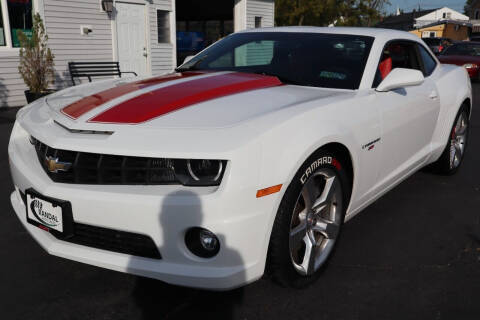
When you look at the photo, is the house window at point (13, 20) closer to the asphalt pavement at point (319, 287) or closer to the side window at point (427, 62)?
the asphalt pavement at point (319, 287)

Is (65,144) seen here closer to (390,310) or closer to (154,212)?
(154,212)

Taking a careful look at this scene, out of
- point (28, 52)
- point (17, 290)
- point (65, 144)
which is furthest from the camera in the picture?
point (28, 52)

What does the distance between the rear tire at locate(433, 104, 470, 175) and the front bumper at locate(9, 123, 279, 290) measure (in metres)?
3.15

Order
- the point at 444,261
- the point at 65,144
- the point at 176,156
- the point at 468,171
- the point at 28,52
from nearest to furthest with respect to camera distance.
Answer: the point at 176,156, the point at 65,144, the point at 444,261, the point at 468,171, the point at 28,52

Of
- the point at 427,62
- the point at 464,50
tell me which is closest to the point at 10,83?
the point at 427,62

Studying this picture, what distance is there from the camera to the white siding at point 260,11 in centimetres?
1605

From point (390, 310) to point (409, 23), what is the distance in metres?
74.3

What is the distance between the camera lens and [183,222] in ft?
6.84

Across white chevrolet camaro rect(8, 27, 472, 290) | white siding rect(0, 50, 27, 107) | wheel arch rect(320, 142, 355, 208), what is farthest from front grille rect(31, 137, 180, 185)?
white siding rect(0, 50, 27, 107)

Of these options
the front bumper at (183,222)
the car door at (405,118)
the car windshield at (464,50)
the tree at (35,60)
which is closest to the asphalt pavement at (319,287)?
the front bumper at (183,222)

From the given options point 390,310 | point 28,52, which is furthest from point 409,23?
point 390,310

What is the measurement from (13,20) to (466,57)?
1510cm

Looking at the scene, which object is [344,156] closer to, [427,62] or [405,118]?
[405,118]

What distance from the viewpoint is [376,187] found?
3225 millimetres
